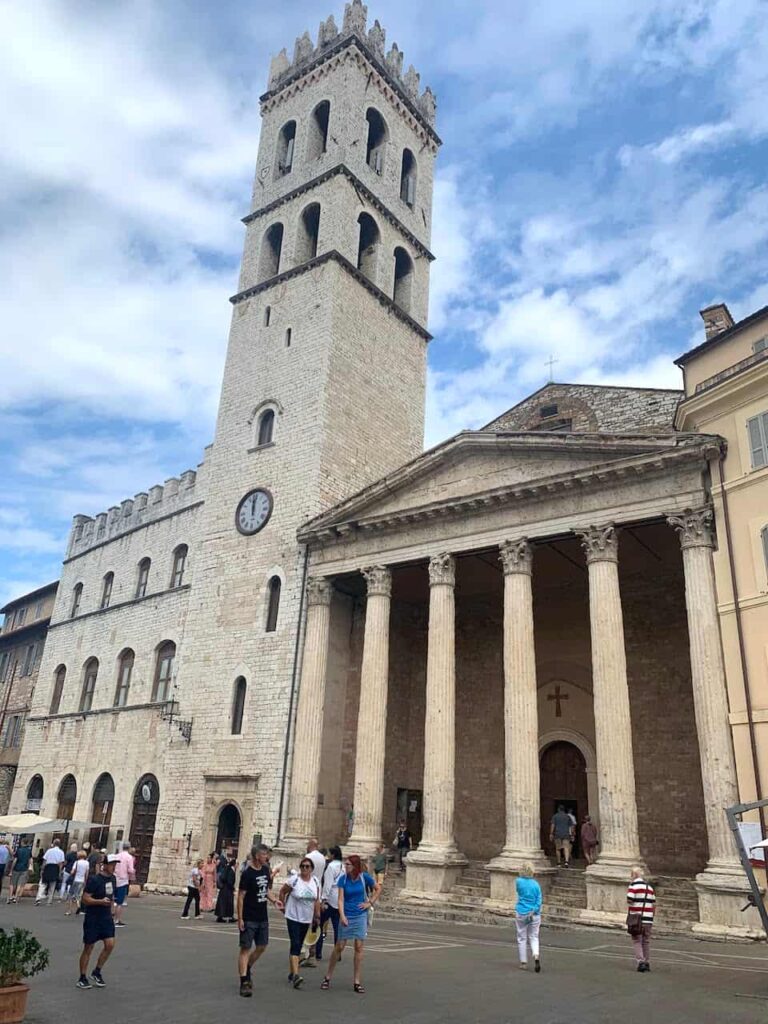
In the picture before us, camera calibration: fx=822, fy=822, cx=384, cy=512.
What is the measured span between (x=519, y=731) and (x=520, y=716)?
327mm

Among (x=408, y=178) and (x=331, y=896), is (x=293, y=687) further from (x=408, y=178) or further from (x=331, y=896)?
(x=408, y=178)

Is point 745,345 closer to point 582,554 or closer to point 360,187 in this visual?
point 582,554

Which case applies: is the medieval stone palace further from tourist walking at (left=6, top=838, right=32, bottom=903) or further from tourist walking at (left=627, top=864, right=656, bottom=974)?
tourist walking at (left=627, top=864, right=656, bottom=974)

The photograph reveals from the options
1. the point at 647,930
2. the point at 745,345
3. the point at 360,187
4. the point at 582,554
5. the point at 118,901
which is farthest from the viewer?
the point at 360,187

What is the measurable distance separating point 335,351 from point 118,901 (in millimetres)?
17443

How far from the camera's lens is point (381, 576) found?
22203 millimetres

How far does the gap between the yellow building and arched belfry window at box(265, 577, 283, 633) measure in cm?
1229

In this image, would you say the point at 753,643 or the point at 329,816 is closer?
the point at 753,643

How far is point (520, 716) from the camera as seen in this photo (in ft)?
60.1

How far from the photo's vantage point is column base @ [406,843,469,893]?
59.1ft

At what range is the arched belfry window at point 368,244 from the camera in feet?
98.6

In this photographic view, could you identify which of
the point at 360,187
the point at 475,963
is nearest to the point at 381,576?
the point at 475,963

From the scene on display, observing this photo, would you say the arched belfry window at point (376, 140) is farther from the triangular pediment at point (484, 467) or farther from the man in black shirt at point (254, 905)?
the man in black shirt at point (254, 905)

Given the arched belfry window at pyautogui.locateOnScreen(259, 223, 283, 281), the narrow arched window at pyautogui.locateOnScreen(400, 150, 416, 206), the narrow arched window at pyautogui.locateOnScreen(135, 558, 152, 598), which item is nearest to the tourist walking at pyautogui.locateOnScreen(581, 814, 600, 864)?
the narrow arched window at pyautogui.locateOnScreen(135, 558, 152, 598)
